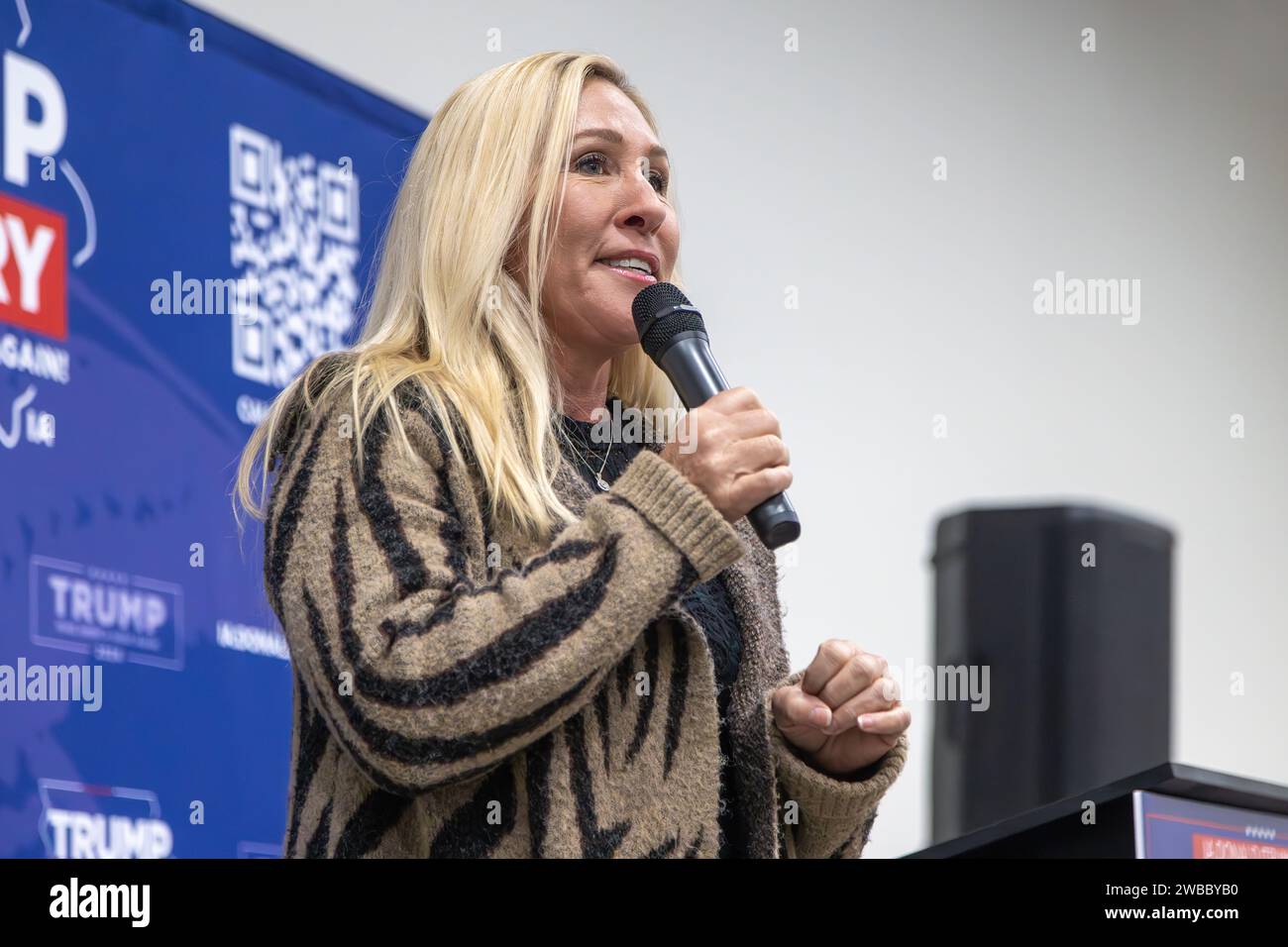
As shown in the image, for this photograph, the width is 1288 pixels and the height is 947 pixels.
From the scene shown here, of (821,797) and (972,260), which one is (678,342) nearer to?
(821,797)

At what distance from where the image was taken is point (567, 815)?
1.27m

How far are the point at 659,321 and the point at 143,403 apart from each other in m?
1.01

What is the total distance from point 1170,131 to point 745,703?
369 cm

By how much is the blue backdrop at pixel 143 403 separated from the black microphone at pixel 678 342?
0.88m

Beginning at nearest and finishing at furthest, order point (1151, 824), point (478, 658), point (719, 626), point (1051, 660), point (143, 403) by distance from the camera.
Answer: point (478, 658) < point (1151, 824) < point (719, 626) < point (143, 403) < point (1051, 660)

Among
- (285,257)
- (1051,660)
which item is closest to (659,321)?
(285,257)

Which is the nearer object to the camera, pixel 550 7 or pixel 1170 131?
pixel 550 7

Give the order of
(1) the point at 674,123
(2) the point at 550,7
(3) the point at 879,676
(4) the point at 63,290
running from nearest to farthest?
(3) the point at 879,676 < (4) the point at 63,290 < (2) the point at 550,7 < (1) the point at 674,123

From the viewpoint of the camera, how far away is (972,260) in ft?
13.8

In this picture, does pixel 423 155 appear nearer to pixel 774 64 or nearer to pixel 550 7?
pixel 550 7

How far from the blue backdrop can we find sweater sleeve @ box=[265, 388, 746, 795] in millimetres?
859

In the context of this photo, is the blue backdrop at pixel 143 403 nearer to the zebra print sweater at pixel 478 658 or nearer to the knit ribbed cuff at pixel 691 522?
the zebra print sweater at pixel 478 658

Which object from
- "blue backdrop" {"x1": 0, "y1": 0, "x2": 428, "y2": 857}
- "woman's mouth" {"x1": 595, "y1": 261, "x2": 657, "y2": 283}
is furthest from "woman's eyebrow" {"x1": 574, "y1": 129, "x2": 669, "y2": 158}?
"blue backdrop" {"x1": 0, "y1": 0, "x2": 428, "y2": 857}
